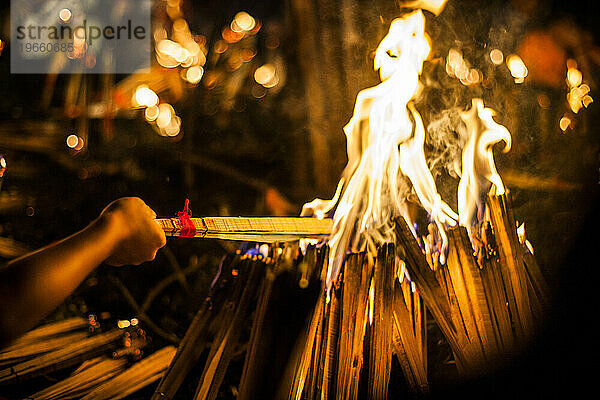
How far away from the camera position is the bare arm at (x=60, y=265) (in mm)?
785

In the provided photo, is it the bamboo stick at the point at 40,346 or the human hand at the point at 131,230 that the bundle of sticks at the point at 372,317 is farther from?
the bamboo stick at the point at 40,346

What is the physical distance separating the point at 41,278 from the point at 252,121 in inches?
38.0

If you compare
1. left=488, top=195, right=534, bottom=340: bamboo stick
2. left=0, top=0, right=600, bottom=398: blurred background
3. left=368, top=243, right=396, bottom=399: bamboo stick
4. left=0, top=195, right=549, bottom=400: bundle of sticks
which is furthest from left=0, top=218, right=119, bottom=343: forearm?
left=488, top=195, right=534, bottom=340: bamboo stick

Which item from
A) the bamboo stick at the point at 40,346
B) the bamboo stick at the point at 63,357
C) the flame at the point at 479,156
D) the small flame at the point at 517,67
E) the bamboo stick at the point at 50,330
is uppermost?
the small flame at the point at 517,67

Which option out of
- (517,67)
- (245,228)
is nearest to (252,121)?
(245,228)

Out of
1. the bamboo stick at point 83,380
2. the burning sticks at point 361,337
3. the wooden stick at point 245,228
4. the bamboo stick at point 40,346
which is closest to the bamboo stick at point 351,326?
the burning sticks at point 361,337

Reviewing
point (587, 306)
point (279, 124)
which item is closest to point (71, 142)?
point (279, 124)

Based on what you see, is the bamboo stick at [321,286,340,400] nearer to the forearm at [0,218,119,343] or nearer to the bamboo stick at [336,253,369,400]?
the bamboo stick at [336,253,369,400]

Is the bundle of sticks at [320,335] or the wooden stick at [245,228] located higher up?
the wooden stick at [245,228]

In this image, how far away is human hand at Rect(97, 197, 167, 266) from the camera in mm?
966

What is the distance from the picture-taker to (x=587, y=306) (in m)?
1.39

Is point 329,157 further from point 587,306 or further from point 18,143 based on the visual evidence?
point 18,143

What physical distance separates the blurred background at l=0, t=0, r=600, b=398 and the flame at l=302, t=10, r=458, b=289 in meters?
0.04

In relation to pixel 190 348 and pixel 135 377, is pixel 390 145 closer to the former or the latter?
pixel 190 348
